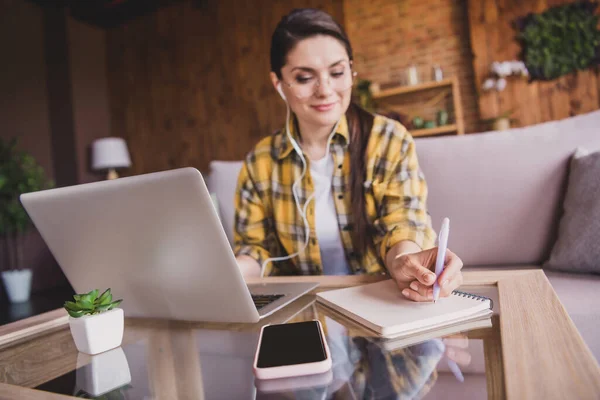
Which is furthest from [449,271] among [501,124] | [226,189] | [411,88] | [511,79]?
[511,79]

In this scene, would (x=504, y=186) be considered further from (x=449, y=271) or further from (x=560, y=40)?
(x=560, y=40)

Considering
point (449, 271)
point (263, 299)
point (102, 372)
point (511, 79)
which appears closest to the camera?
point (102, 372)

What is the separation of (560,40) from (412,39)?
3.56 feet

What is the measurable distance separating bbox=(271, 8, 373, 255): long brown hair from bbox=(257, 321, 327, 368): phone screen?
622 millimetres

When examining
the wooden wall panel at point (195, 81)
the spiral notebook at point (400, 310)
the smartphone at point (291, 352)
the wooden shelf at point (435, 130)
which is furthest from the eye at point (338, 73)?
the wooden wall panel at point (195, 81)

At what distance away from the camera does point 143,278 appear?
68 cm

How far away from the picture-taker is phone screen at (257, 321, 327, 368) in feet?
1.49

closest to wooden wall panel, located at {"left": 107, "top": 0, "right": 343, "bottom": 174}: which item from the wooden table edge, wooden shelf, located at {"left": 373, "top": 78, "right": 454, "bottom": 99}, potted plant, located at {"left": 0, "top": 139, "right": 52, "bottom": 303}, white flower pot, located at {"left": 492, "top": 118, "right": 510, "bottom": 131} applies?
wooden shelf, located at {"left": 373, "top": 78, "right": 454, "bottom": 99}

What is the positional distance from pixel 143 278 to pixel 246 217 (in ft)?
1.95

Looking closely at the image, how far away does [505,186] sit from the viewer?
143 cm

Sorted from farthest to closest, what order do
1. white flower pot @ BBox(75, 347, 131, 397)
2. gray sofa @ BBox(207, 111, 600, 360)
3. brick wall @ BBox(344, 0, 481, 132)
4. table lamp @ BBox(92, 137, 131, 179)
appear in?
table lamp @ BBox(92, 137, 131, 179), brick wall @ BBox(344, 0, 481, 132), gray sofa @ BBox(207, 111, 600, 360), white flower pot @ BBox(75, 347, 131, 397)

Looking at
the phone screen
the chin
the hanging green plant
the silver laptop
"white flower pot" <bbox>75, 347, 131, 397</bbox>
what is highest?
the hanging green plant

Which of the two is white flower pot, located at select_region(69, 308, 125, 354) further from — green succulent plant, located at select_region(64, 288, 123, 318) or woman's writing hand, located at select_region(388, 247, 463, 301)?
woman's writing hand, located at select_region(388, 247, 463, 301)

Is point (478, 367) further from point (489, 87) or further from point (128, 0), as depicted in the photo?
point (128, 0)
